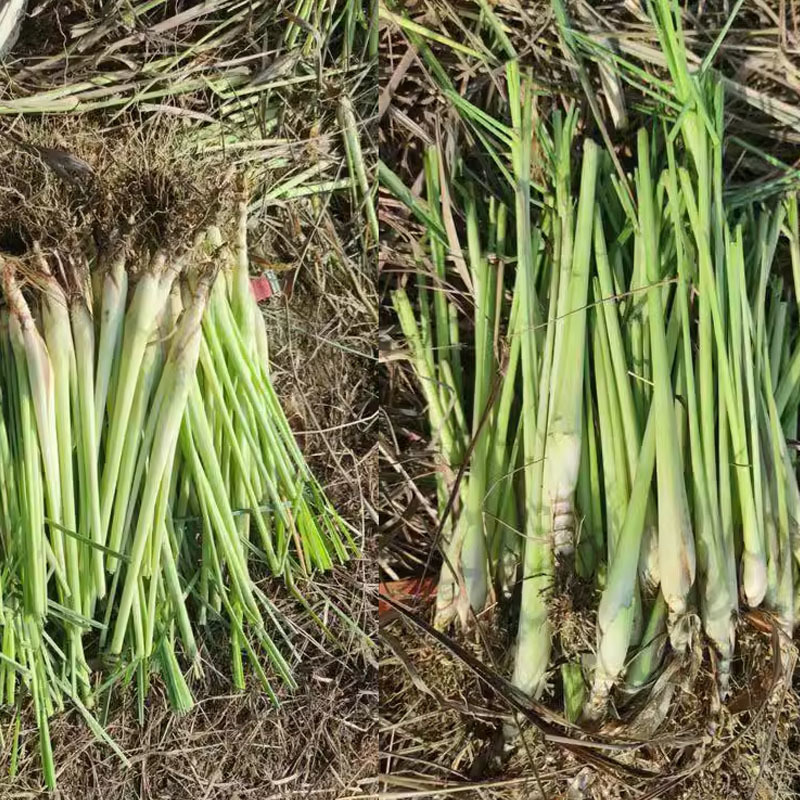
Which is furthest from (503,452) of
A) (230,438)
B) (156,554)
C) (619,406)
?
(156,554)

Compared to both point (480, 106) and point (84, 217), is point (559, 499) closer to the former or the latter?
point (480, 106)

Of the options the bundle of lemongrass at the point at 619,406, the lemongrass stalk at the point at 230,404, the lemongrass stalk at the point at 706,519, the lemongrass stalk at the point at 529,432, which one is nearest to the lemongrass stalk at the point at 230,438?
the lemongrass stalk at the point at 230,404

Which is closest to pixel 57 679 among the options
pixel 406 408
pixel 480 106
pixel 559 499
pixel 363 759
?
pixel 363 759

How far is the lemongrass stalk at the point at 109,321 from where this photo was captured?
99cm

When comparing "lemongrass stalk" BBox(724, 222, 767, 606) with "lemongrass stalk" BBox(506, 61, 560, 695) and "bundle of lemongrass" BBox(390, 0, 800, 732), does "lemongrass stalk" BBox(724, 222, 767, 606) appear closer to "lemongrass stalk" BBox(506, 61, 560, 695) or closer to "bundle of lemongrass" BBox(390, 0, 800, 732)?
"bundle of lemongrass" BBox(390, 0, 800, 732)

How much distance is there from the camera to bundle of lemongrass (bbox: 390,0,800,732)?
963 millimetres

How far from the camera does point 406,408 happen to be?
116 centimetres

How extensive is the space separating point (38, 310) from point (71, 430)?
7.2 inches

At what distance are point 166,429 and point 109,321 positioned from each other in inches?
6.9

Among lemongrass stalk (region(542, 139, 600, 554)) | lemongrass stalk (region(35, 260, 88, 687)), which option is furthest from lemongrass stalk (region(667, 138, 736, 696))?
lemongrass stalk (region(35, 260, 88, 687))

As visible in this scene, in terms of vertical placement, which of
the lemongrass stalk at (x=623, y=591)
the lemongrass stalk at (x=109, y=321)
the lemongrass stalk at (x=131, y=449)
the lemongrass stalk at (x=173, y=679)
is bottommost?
the lemongrass stalk at (x=173, y=679)

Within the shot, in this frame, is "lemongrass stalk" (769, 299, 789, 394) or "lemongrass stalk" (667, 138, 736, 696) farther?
"lemongrass stalk" (769, 299, 789, 394)

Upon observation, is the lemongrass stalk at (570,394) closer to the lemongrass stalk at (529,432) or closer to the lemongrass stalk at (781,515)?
the lemongrass stalk at (529,432)

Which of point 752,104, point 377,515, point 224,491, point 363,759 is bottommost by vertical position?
point 363,759
